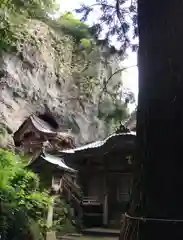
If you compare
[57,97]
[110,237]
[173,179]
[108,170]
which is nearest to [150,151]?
[173,179]

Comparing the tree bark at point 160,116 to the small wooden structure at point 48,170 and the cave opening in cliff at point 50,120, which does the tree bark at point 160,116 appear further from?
the cave opening in cliff at point 50,120

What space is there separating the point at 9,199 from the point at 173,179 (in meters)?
3.75

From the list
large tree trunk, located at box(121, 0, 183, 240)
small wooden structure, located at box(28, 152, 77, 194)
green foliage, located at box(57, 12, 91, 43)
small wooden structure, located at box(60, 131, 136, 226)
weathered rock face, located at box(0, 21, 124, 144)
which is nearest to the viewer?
large tree trunk, located at box(121, 0, 183, 240)

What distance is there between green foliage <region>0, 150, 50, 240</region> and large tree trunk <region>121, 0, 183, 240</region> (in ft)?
10.6

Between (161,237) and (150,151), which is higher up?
(150,151)

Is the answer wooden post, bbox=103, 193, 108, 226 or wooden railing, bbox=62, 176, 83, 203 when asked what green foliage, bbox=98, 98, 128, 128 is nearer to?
wooden railing, bbox=62, 176, 83, 203

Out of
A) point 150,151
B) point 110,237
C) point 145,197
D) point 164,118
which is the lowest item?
point 110,237

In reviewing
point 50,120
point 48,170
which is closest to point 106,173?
point 48,170

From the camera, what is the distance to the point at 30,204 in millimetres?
5965

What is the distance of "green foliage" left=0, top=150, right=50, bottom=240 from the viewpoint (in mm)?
5430

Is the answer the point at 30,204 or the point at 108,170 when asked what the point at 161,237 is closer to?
the point at 30,204

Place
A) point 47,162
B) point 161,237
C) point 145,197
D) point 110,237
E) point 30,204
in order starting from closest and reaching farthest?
point 161,237 < point 145,197 < point 30,204 < point 47,162 < point 110,237

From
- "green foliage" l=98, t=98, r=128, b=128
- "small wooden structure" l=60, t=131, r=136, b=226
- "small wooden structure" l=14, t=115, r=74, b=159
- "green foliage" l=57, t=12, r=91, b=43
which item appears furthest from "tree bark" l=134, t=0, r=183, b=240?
"green foliage" l=57, t=12, r=91, b=43

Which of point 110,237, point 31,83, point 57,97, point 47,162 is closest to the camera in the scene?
point 47,162
